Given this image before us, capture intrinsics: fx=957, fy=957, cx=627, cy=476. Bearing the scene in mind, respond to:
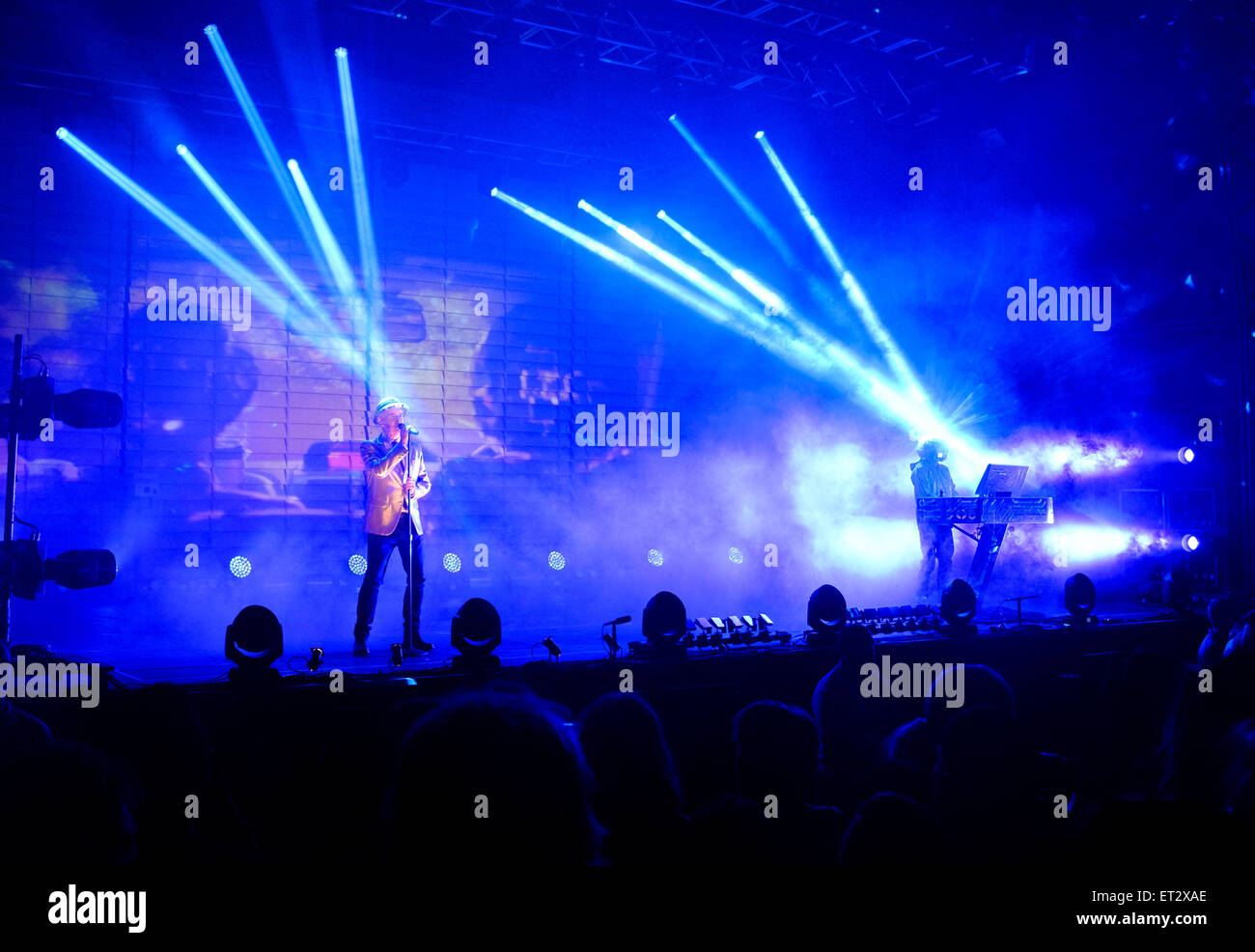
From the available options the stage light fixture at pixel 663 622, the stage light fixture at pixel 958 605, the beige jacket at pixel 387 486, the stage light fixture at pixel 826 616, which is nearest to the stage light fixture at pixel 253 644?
the beige jacket at pixel 387 486

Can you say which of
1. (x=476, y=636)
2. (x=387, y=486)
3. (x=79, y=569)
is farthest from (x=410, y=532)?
(x=79, y=569)

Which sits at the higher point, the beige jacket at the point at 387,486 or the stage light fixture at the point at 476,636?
the beige jacket at the point at 387,486

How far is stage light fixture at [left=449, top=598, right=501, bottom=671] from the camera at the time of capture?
595 cm

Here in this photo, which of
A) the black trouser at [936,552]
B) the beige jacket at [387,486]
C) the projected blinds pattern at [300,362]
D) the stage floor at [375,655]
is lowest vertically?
the stage floor at [375,655]

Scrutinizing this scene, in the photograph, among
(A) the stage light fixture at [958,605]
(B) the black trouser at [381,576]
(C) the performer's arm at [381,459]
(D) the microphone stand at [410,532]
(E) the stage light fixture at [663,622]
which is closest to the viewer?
(E) the stage light fixture at [663,622]

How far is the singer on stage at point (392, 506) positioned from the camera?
758cm

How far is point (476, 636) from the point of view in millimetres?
5961

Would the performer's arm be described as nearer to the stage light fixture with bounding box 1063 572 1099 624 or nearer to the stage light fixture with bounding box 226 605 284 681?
the stage light fixture with bounding box 226 605 284 681

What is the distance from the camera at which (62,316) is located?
10.2 meters

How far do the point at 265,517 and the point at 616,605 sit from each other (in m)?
4.40

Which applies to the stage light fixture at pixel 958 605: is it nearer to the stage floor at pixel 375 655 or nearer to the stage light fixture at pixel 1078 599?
the stage floor at pixel 375 655

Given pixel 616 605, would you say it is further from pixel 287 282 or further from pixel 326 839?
pixel 326 839

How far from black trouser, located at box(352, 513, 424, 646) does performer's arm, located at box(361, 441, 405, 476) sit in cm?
40

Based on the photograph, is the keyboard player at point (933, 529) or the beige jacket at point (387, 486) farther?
the keyboard player at point (933, 529)
